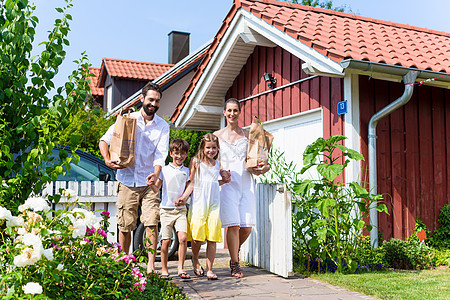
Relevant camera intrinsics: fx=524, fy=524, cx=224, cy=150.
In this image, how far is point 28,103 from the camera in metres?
3.83

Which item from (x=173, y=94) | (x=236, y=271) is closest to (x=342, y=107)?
(x=236, y=271)

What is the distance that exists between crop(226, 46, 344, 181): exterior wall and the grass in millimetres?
1557

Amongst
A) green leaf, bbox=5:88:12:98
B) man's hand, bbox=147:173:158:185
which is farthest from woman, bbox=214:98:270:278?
green leaf, bbox=5:88:12:98

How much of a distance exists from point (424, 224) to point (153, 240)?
13.5ft

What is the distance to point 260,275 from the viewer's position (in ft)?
19.9

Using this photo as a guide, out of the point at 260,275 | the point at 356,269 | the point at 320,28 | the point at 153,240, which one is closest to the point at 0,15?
the point at 153,240

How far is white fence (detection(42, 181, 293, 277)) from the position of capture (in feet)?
19.3

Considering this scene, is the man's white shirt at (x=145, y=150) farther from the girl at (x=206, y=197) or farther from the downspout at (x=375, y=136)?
the downspout at (x=375, y=136)

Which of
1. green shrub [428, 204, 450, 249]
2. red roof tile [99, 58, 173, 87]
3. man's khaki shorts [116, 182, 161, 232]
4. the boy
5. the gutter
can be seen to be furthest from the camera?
red roof tile [99, 58, 173, 87]

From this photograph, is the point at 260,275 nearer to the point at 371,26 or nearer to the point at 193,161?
the point at 193,161

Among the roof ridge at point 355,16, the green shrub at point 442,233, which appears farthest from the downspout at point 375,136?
the roof ridge at point 355,16

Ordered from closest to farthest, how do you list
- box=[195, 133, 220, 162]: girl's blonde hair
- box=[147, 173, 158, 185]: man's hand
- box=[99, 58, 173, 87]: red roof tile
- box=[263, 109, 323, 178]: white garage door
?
box=[147, 173, 158, 185]: man's hand
box=[195, 133, 220, 162]: girl's blonde hair
box=[263, 109, 323, 178]: white garage door
box=[99, 58, 173, 87]: red roof tile

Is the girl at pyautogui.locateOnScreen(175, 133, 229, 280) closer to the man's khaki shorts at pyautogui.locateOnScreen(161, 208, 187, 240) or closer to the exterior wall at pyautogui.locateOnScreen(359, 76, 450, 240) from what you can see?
the man's khaki shorts at pyautogui.locateOnScreen(161, 208, 187, 240)

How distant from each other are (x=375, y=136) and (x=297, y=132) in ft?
5.57
